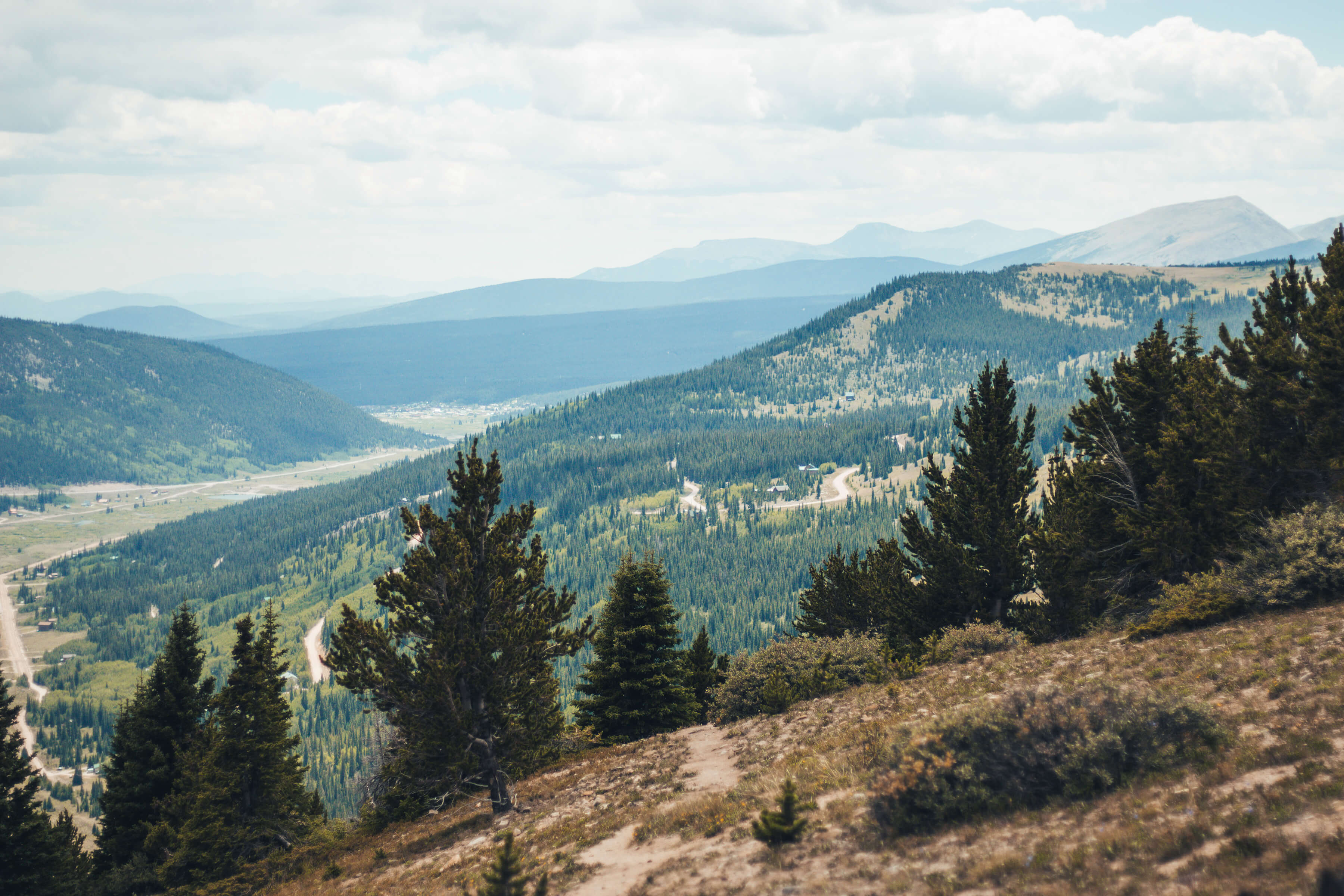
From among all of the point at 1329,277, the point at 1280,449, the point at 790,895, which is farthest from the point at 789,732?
the point at 1329,277

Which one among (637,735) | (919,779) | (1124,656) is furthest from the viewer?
(637,735)

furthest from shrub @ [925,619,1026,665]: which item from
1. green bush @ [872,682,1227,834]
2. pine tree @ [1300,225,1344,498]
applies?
green bush @ [872,682,1227,834]

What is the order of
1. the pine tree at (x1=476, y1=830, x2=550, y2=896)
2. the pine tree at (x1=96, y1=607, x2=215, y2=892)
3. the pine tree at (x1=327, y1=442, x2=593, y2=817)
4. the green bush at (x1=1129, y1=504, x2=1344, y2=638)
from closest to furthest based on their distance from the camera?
the pine tree at (x1=476, y1=830, x2=550, y2=896) < the green bush at (x1=1129, y1=504, x2=1344, y2=638) < the pine tree at (x1=327, y1=442, x2=593, y2=817) < the pine tree at (x1=96, y1=607, x2=215, y2=892)

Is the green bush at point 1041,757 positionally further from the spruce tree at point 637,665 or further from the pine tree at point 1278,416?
the spruce tree at point 637,665

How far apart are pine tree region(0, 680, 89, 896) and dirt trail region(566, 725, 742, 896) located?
3189 centimetres

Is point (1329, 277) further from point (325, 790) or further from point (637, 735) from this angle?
point (325, 790)

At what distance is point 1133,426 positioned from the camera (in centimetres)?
4191

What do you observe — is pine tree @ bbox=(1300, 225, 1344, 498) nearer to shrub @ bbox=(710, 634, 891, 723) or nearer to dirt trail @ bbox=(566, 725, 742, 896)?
shrub @ bbox=(710, 634, 891, 723)

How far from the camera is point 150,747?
42844 mm

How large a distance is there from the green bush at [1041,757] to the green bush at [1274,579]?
13.9m

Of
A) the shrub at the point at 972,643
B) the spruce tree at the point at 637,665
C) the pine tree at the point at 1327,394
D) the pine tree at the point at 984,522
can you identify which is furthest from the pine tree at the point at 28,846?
the pine tree at the point at 1327,394

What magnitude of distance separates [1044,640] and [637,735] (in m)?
22.6

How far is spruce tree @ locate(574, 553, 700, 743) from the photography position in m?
46.1

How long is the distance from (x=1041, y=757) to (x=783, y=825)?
5.69 metres
